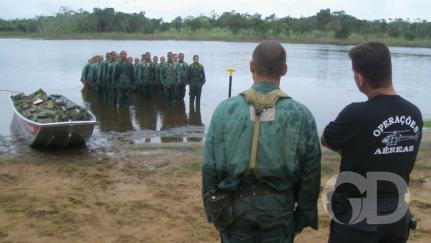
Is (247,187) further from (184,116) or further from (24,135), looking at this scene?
(184,116)

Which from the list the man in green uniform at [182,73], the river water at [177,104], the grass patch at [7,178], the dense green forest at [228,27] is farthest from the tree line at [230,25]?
the grass patch at [7,178]

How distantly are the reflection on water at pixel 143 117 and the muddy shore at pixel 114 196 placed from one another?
1.90 meters

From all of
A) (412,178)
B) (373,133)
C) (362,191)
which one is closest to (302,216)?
(362,191)

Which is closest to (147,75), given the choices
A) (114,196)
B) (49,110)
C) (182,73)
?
(182,73)

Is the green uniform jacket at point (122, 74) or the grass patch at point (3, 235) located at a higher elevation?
the green uniform jacket at point (122, 74)

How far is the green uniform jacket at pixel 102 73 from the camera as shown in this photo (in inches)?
629

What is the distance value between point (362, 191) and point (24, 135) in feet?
30.6

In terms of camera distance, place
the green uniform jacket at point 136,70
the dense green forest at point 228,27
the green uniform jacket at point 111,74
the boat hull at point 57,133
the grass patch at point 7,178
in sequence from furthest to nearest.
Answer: the dense green forest at point 228,27, the green uniform jacket at point 136,70, the green uniform jacket at point 111,74, the boat hull at point 57,133, the grass patch at point 7,178

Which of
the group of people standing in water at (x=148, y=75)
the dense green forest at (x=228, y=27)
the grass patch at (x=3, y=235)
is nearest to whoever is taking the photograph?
the grass patch at (x=3, y=235)

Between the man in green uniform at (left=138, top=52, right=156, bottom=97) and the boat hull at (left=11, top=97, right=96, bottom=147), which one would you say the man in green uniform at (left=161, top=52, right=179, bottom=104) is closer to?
the man in green uniform at (left=138, top=52, right=156, bottom=97)

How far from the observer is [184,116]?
15.0m

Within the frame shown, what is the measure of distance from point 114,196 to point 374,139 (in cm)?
481

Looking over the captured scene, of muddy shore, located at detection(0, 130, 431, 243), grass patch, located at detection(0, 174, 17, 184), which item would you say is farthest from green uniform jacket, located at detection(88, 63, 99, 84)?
grass patch, located at detection(0, 174, 17, 184)

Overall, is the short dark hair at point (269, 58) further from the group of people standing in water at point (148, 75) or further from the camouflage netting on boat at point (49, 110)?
the group of people standing in water at point (148, 75)
